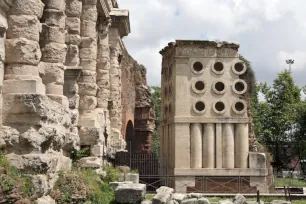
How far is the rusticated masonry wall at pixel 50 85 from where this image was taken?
364 inches

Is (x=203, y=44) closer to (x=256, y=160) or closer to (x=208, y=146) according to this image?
(x=208, y=146)

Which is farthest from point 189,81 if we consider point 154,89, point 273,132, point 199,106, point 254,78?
point 154,89

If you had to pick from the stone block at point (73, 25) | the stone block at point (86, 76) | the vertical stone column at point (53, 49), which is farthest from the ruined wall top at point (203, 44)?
the vertical stone column at point (53, 49)

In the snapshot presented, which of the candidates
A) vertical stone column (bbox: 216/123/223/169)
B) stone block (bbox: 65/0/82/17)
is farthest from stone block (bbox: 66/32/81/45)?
vertical stone column (bbox: 216/123/223/169)

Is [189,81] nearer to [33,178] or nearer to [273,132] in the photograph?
[33,178]

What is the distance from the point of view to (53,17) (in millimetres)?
12523

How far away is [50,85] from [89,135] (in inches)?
135

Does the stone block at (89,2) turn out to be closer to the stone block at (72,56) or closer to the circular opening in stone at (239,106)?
the stone block at (72,56)

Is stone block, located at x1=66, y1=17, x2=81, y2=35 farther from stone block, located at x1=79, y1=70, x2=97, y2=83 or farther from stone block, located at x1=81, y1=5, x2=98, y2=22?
stone block, located at x1=79, y1=70, x2=97, y2=83

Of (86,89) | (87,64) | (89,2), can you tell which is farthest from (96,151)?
(89,2)

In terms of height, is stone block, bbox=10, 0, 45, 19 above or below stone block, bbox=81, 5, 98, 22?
below

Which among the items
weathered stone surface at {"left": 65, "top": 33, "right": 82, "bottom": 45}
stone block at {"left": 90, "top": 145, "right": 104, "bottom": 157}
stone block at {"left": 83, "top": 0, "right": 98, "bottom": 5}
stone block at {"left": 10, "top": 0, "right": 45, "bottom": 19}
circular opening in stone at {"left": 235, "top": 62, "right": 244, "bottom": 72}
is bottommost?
stone block at {"left": 90, "top": 145, "right": 104, "bottom": 157}

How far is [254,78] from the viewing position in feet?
61.4

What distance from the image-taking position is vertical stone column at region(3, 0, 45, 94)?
985 cm
